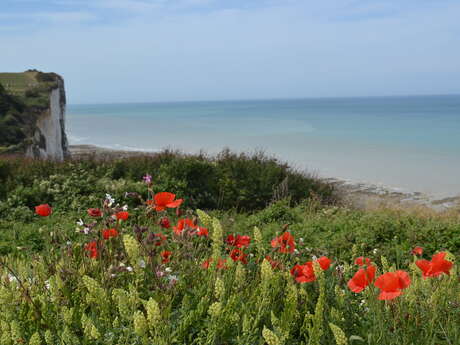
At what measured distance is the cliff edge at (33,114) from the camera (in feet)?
57.4

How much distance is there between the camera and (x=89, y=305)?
2.84m

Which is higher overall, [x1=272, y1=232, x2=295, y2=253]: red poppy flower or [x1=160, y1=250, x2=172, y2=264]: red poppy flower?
[x1=272, y1=232, x2=295, y2=253]: red poppy flower

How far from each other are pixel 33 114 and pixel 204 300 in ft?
64.1

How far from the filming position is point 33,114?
2019cm

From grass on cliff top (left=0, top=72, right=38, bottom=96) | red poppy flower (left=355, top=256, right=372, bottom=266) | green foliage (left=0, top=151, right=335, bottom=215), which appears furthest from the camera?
grass on cliff top (left=0, top=72, right=38, bottom=96)

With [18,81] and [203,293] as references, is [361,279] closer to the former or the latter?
[203,293]

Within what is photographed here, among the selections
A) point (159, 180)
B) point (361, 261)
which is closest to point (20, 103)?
point (159, 180)

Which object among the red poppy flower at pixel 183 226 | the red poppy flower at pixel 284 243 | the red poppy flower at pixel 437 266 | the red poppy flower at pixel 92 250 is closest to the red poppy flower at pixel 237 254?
the red poppy flower at pixel 284 243

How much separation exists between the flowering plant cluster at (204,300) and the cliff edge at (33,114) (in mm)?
13066

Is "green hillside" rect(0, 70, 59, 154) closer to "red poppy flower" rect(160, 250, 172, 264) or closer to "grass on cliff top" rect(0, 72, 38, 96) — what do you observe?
"grass on cliff top" rect(0, 72, 38, 96)

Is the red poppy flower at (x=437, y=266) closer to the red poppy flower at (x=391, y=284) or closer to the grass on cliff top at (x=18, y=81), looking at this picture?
the red poppy flower at (x=391, y=284)

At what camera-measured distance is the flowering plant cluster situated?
2266 millimetres

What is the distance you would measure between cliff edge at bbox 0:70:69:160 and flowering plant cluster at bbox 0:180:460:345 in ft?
42.9

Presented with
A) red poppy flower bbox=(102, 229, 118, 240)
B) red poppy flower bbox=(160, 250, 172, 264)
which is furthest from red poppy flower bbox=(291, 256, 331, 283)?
red poppy flower bbox=(102, 229, 118, 240)
